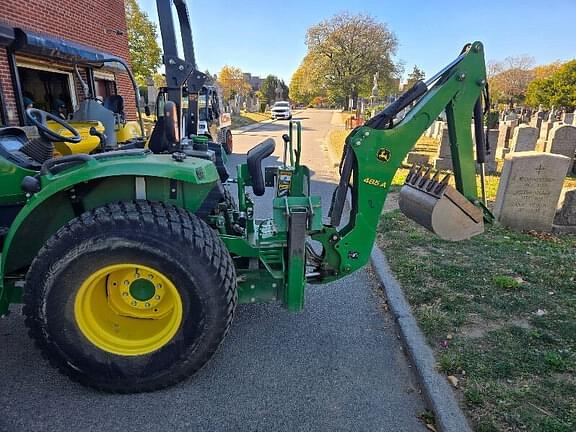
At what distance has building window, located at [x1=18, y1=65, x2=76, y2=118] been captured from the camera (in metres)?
10.2

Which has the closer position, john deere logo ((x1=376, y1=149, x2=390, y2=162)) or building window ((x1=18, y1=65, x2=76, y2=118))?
john deere logo ((x1=376, y1=149, x2=390, y2=162))

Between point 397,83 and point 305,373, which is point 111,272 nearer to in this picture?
point 305,373

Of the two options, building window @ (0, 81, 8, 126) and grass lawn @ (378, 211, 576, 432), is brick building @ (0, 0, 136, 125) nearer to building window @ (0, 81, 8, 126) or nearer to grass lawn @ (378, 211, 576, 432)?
building window @ (0, 81, 8, 126)

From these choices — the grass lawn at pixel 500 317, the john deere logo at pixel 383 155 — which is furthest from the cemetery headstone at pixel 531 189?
the john deere logo at pixel 383 155

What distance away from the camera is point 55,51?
671cm

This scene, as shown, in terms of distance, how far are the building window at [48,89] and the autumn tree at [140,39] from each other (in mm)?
16368

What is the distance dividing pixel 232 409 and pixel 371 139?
187 centimetres

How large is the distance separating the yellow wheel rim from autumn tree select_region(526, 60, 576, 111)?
30314 mm

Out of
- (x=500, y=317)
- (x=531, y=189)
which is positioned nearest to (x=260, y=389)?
(x=500, y=317)

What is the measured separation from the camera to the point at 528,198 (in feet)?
17.7

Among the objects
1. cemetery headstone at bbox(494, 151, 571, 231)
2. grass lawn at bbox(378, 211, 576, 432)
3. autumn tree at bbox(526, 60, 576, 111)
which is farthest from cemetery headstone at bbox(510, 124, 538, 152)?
A: autumn tree at bbox(526, 60, 576, 111)

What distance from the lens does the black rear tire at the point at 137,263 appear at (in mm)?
2283

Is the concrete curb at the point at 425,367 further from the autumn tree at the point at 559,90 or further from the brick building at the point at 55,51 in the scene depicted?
the autumn tree at the point at 559,90

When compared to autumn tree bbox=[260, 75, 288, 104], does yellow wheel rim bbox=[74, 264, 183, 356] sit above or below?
below
